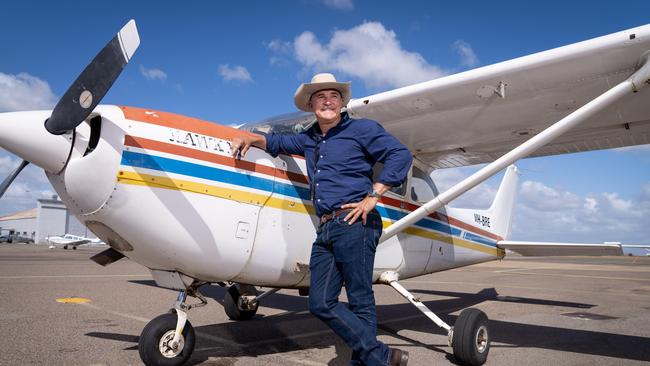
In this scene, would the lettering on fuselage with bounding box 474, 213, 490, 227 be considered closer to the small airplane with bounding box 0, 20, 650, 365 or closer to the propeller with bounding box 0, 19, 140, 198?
the small airplane with bounding box 0, 20, 650, 365

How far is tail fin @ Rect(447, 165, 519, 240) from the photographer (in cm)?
715

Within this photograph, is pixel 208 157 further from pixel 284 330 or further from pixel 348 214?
pixel 284 330

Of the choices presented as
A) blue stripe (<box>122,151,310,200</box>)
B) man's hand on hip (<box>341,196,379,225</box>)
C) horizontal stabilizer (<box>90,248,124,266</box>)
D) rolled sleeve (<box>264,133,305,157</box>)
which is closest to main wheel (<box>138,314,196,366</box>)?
horizontal stabilizer (<box>90,248,124,266</box>)

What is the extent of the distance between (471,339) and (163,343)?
104 inches

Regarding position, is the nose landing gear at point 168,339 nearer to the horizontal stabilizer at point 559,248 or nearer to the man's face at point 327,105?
the man's face at point 327,105

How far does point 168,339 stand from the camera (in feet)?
11.5

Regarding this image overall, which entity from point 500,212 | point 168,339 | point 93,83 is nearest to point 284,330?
point 168,339

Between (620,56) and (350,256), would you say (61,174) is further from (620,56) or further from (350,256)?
(620,56)

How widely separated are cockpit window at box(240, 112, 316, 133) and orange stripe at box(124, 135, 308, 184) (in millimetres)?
635

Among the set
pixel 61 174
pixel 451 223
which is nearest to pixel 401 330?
pixel 451 223

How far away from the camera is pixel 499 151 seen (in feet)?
20.6

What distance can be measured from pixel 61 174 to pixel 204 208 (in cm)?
96

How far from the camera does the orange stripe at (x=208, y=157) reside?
322 centimetres

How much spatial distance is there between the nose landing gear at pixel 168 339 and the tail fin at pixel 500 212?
396 cm
